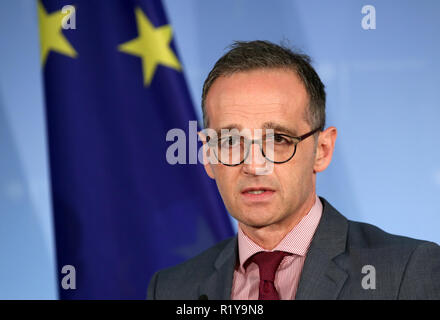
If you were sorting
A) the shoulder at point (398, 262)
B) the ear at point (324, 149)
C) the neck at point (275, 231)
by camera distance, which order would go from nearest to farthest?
the shoulder at point (398, 262)
the neck at point (275, 231)
the ear at point (324, 149)

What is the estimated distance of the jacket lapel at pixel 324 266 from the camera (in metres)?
1.74

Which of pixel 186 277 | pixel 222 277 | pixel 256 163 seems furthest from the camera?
pixel 186 277

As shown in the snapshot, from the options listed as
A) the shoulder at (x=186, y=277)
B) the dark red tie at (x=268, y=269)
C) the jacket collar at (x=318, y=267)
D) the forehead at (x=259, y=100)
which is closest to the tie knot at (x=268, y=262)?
the dark red tie at (x=268, y=269)

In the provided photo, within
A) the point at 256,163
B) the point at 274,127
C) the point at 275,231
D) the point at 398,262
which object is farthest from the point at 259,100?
the point at 398,262

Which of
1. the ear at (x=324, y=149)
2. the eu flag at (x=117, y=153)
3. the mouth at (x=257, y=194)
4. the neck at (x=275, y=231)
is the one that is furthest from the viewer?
the eu flag at (x=117, y=153)

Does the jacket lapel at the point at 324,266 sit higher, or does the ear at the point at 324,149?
the ear at the point at 324,149

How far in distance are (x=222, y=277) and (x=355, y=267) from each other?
479mm

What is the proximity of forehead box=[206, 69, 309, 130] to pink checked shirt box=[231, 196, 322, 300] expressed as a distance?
0.34 m

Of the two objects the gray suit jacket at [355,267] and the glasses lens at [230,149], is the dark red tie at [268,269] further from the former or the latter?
the glasses lens at [230,149]

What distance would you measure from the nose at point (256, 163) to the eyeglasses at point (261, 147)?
1 cm

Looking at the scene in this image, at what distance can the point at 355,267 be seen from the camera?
1.79 metres

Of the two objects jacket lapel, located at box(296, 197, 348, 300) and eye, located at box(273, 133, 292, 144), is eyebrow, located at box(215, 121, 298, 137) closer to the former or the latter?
eye, located at box(273, 133, 292, 144)

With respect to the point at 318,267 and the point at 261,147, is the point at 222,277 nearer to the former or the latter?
the point at 318,267
